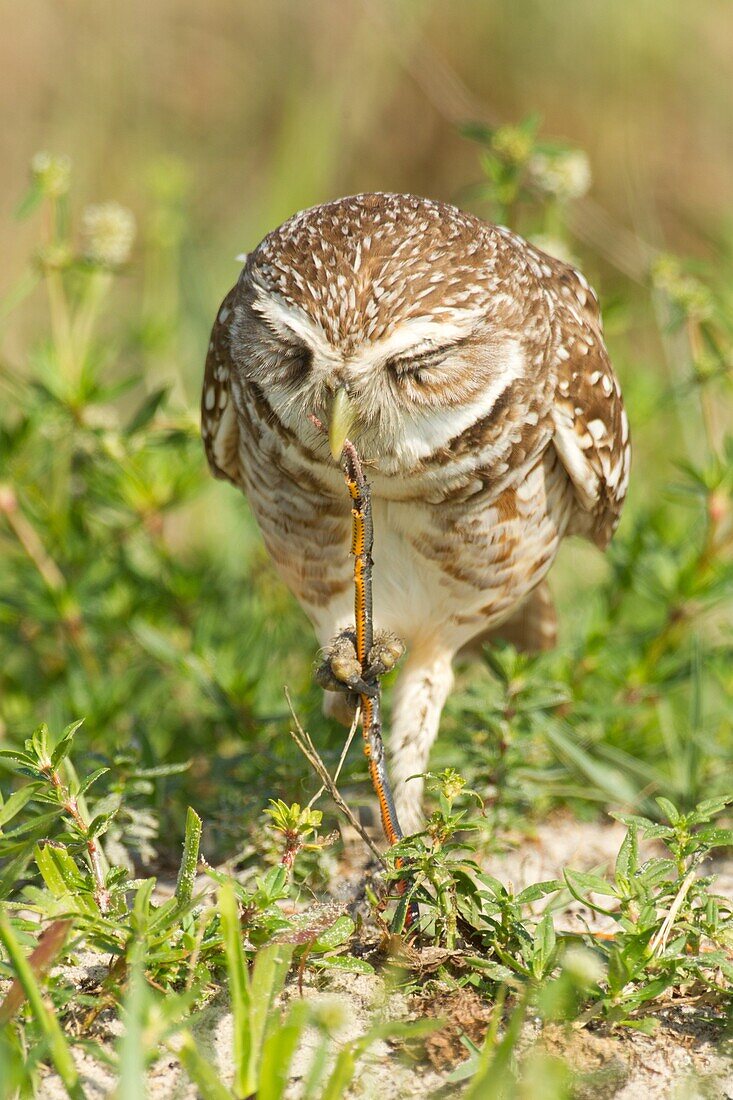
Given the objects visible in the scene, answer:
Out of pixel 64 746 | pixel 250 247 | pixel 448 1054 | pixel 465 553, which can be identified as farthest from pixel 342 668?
pixel 250 247

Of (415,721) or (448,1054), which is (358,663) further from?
(448,1054)

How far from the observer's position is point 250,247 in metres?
6.67

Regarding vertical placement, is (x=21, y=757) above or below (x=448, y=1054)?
above

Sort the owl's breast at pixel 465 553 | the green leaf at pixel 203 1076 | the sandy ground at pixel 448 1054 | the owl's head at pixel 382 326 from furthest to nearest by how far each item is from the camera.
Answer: the owl's breast at pixel 465 553 < the owl's head at pixel 382 326 < the sandy ground at pixel 448 1054 < the green leaf at pixel 203 1076

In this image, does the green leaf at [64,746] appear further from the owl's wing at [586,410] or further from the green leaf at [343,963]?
the owl's wing at [586,410]

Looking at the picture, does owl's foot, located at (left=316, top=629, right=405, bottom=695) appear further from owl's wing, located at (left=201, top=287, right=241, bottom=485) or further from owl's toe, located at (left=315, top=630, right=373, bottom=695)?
owl's wing, located at (left=201, top=287, right=241, bottom=485)

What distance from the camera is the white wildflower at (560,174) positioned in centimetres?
434

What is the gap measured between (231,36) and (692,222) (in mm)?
3864

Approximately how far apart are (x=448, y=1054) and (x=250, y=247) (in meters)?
4.99

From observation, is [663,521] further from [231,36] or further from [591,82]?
[231,36]

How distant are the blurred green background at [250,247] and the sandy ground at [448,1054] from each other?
90 centimetres

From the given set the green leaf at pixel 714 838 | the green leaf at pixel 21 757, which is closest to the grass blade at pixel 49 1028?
the green leaf at pixel 21 757

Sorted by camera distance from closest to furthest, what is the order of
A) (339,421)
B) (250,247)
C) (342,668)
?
(339,421), (342,668), (250,247)

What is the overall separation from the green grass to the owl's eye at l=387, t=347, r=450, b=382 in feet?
3.25
